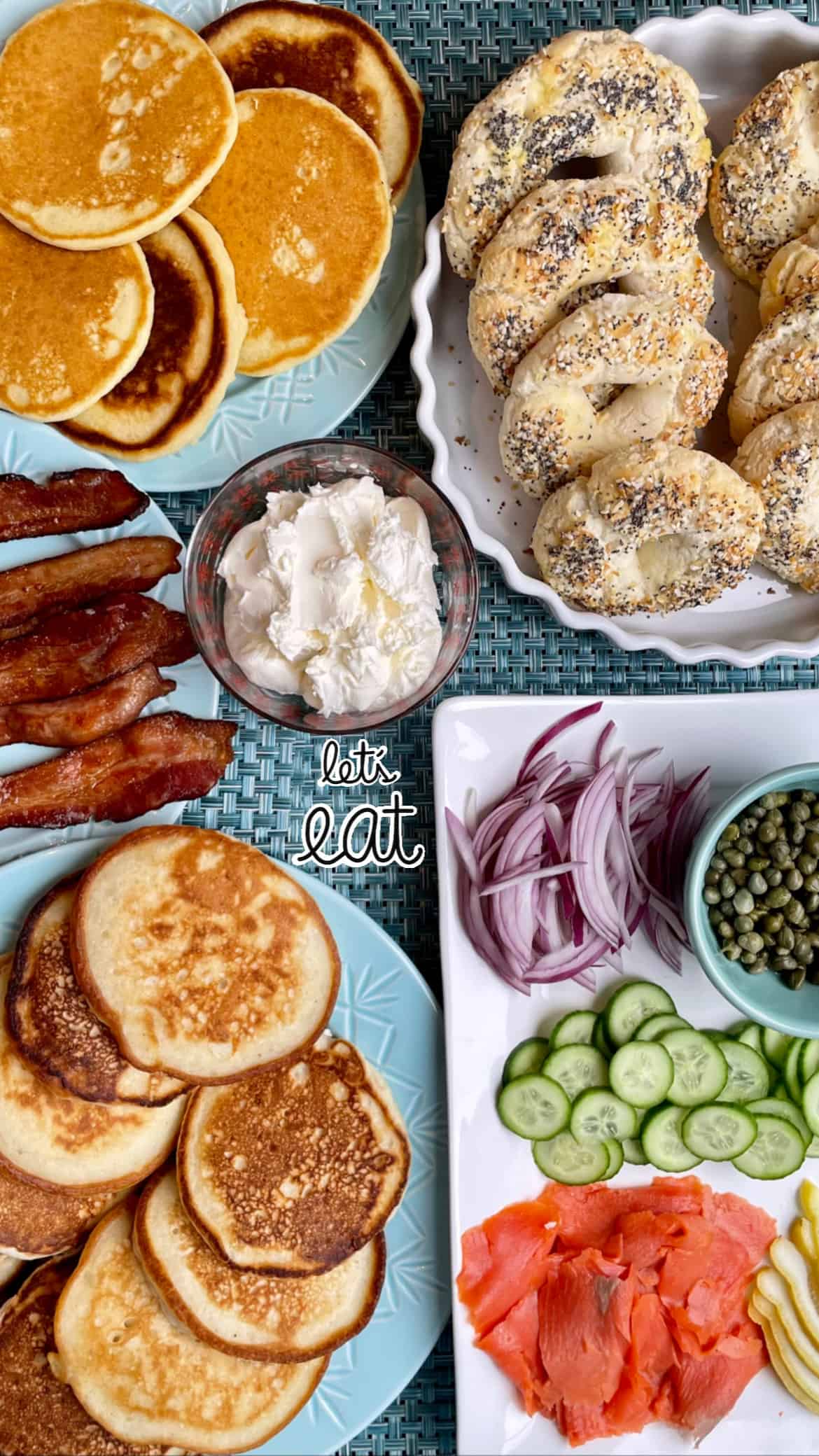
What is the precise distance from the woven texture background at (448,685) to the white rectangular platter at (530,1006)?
0.39ft

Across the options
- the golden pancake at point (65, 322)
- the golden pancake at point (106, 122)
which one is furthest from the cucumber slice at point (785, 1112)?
the golden pancake at point (106, 122)

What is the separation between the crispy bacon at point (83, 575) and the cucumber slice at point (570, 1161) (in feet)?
4.49

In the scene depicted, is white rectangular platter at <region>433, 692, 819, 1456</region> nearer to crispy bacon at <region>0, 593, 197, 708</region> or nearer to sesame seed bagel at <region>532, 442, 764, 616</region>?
sesame seed bagel at <region>532, 442, 764, 616</region>

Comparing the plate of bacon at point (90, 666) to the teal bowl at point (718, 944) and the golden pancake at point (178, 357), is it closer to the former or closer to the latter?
the golden pancake at point (178, 357)

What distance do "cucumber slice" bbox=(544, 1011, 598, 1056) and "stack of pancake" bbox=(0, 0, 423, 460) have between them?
1354 mm

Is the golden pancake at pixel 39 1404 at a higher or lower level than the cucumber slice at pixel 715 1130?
lower

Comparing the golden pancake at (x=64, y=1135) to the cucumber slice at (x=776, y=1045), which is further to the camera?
the cucumber slice at (x=776, y=1045)

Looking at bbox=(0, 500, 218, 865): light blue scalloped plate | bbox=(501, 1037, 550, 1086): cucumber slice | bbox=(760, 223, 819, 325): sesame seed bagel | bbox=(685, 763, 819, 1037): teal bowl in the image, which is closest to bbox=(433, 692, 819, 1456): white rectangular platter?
bbox=(501, 1037, 550, 1086): cucumber slice

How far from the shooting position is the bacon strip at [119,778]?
6.86 feet

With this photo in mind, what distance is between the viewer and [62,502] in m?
2.09

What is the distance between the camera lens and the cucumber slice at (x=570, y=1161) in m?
2.20

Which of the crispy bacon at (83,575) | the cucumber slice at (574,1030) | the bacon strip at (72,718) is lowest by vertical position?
the cucumber slice at (574,1030)

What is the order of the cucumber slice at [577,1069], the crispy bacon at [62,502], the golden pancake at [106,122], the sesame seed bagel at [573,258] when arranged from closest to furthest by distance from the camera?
1. the sesame seed bagel at [573,258]
2. the golden pancake at [106,122]
3. the crispy bacon at [62,502]
4. the cucumber slice at [577,1069]

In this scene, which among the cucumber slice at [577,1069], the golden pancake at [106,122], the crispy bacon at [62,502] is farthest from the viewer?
the cucumber slice at [577,1069]
